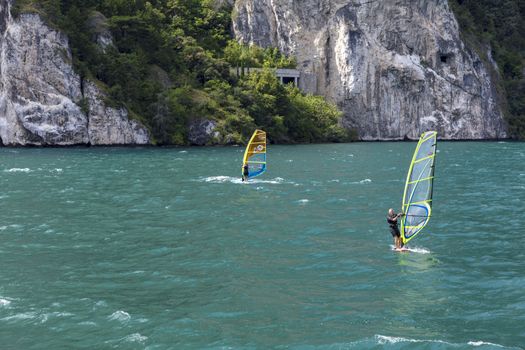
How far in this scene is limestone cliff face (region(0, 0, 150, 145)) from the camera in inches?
3068

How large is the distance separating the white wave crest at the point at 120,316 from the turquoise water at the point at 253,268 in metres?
0.08

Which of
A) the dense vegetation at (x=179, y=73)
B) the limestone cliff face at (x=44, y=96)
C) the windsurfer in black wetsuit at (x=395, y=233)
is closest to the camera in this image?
the windsurfer in black wetsuit at (x=395, y=233)

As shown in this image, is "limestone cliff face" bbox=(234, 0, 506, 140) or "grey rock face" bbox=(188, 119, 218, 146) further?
"limestone cliff face" bbox=(234, 0, 506, 140)

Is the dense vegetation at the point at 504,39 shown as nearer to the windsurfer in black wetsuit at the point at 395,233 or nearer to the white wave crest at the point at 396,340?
the windsurfer in black wetsuit at the point at 395,233

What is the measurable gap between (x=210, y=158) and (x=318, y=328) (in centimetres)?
4868

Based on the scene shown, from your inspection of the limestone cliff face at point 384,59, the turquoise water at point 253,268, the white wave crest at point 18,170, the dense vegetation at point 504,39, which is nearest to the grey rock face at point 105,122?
the white wave crest at point 18,170

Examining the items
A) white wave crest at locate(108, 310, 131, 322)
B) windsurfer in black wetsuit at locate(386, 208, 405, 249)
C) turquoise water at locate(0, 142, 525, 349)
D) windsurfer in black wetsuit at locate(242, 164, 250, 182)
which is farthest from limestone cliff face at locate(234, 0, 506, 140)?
white wave crest at locate(108, 310, 131, 322)

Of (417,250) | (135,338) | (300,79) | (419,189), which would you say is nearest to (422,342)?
(135,338)

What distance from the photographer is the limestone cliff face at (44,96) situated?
77938 mm

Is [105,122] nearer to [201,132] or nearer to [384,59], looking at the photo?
[201,132]

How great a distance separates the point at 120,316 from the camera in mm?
17172

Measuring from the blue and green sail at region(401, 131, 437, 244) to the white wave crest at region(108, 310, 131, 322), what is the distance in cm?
1244

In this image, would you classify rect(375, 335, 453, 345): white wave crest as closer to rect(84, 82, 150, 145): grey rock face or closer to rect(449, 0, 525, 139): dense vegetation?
rect(84, 82, 150, 145): grey rock face

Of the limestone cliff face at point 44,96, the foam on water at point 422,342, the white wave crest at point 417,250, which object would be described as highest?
the limestone cliff face at point 44,96
